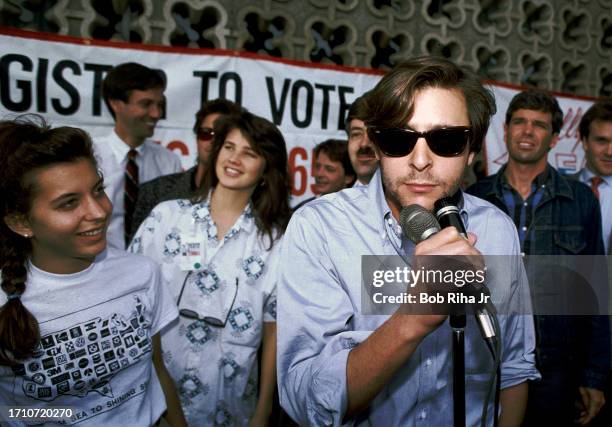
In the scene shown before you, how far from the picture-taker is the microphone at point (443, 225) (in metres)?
1.23

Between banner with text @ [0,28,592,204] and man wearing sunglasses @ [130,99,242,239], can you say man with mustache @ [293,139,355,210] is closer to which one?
banner with text @ [0,28,592,204]

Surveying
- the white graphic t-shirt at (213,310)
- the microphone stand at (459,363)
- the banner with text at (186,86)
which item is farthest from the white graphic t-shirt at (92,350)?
the banner with text at (186,86)

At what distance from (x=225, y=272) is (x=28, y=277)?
1069mm

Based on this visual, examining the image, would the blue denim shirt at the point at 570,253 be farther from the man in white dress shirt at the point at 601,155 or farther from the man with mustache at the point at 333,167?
the man with mustache at the point at 333,167

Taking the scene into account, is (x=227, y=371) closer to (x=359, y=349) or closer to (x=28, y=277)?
(x=28, y=277)

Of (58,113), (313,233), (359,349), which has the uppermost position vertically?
(58,113)

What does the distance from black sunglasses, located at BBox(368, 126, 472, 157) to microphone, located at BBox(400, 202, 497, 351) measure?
305mm

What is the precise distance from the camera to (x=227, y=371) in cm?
279

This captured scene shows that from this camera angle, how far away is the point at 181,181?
152 inches

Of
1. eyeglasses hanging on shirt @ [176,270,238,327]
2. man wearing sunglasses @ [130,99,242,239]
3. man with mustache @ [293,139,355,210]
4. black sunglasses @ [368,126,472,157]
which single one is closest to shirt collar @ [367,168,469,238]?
black sunglasses @ [368,126,472,157]

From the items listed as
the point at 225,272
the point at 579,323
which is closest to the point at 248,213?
the point at 225,272

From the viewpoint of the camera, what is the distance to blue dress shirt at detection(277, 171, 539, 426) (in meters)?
1.42

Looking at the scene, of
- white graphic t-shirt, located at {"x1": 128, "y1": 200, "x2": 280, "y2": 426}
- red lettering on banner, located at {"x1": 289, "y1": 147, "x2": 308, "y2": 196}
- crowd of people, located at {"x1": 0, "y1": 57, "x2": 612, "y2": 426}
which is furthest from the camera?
red lettering on banner, located at {"x1": 289, "y1": 147, "x2": 308, "y2": 196}

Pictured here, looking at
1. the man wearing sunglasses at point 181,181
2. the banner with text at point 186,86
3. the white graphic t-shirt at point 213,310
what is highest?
the banner with text at point 186,86
